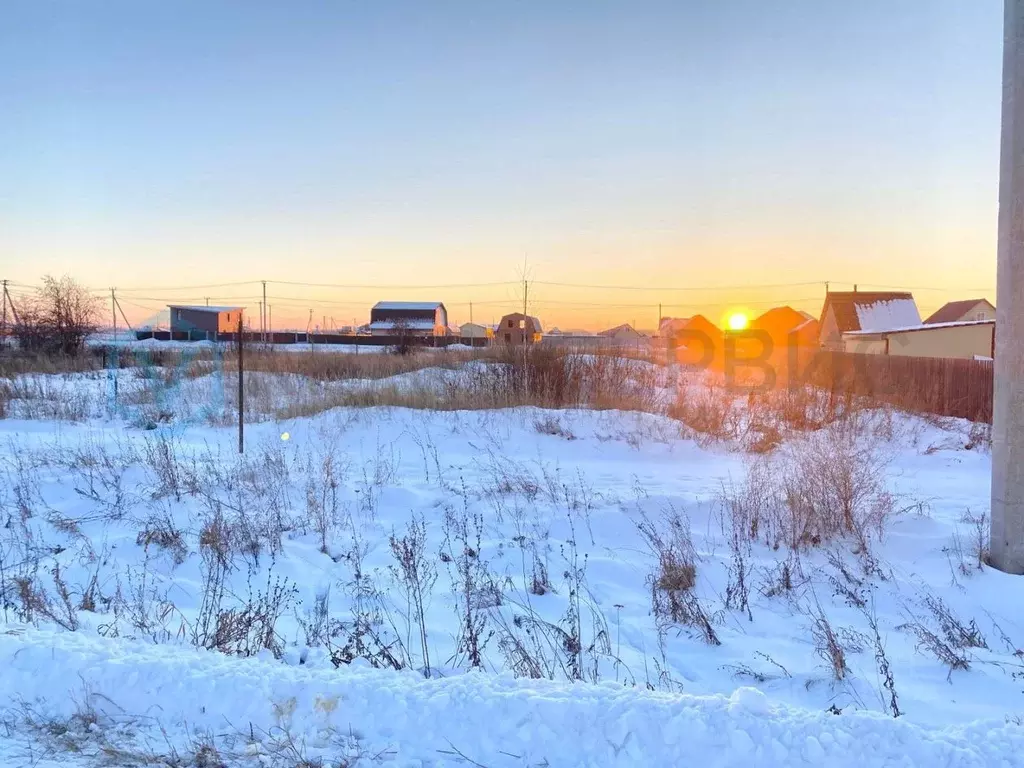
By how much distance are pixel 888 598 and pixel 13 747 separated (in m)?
4.95

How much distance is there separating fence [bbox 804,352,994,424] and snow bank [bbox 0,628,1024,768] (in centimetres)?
1130

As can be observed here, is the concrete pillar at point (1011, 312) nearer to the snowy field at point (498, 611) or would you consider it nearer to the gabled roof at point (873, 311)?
the snowy field at point (498, 611)

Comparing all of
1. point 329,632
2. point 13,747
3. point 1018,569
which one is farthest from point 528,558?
point 1018,569

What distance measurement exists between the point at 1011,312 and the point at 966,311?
51.0 metres

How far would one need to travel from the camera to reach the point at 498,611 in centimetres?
387

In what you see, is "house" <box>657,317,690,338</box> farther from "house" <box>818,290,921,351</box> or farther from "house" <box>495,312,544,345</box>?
"house" <box>495,312,544,345</box>

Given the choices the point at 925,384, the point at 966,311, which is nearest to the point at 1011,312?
the point at 925,384

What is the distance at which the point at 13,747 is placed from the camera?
2367 mm

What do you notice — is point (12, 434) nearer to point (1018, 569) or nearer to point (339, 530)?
point (339, 530)

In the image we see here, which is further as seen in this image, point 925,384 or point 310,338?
point 310,338

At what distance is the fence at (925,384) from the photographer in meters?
14.1

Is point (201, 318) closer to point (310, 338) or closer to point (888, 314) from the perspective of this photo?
point (310, 338)

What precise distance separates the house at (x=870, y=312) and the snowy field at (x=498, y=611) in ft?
109

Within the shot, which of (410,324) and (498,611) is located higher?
(410,324)
